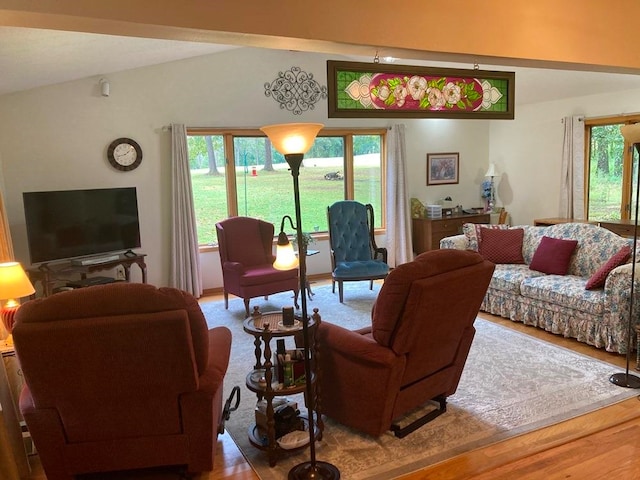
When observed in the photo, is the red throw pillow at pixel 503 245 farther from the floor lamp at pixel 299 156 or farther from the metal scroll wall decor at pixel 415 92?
the floor lamp at pixel 299 156

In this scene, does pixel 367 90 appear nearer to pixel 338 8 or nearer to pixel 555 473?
pixel 338 8

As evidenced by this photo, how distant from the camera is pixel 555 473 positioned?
2498 mm

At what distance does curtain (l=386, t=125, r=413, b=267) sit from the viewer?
721cm

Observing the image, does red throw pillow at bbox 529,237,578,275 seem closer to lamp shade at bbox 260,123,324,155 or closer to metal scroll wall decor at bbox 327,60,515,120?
metal scroll wall decor at bbox 327,60,515,120

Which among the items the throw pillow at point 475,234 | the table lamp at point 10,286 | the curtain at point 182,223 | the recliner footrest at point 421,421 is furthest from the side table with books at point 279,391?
the curtain at point 182,223

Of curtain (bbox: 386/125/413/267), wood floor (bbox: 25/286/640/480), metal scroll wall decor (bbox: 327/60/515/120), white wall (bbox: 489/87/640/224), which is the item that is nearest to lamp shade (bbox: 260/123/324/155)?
metal scroll wall decor (bbox: 327/60/515/120)

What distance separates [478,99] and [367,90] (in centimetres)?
83

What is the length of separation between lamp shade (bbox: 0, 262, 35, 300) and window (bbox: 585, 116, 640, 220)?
645cm

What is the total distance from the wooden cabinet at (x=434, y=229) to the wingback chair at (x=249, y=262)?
2.53 m

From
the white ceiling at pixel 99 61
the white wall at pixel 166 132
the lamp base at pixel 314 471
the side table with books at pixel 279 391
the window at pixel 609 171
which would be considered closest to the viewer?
the lamp base at pixel 314 471

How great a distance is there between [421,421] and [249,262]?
3.29 metres

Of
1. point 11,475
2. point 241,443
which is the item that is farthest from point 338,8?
point 11,475

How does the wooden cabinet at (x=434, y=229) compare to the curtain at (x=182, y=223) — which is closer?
the curtain at (x=182, y=223)

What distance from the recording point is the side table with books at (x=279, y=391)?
2609 millimetres
